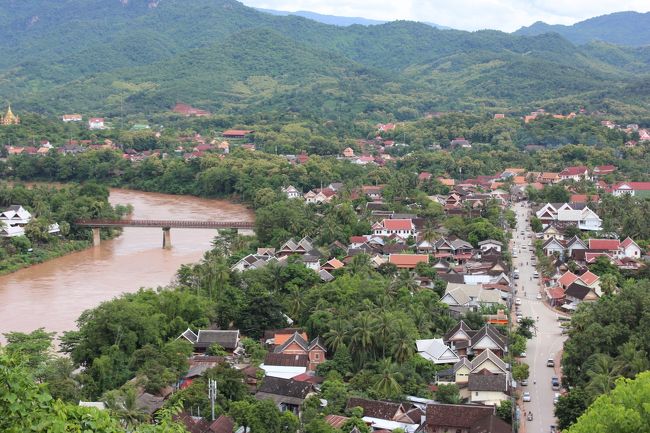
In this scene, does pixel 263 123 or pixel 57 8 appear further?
pixel 57 8

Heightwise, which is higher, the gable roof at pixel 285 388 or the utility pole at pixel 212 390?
the utility pole at pixel 212 390

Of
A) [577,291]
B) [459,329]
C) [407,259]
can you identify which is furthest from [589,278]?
[459,329]

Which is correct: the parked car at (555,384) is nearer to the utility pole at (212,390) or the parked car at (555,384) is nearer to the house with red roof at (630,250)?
the utility pole at (212,390)

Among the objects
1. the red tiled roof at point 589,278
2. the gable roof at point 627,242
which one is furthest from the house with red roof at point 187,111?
the red tiled roof at point 589,278

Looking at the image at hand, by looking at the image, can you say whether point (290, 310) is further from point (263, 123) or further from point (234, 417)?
point (263, 123)

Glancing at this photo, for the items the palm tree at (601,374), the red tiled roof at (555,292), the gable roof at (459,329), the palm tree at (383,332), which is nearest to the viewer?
the palm tree at (601,374)

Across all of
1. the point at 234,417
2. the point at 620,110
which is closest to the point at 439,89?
the point at 620,110

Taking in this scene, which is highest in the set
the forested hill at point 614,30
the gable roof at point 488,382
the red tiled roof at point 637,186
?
the forested hill at point 614,30
